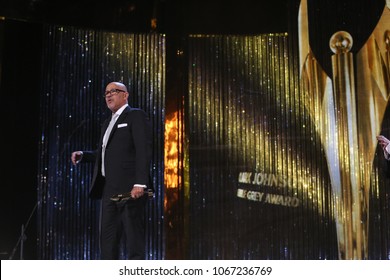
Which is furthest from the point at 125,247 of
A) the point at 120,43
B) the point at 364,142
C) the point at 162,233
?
the point at 364,142

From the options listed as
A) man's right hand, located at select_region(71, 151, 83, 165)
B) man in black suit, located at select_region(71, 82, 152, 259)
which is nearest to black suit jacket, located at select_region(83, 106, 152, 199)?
man in black suit, located at select_region(71, 82, 152, 259)

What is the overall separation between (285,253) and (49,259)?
1.18m

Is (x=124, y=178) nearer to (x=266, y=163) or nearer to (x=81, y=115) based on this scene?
(x=81, y=115)

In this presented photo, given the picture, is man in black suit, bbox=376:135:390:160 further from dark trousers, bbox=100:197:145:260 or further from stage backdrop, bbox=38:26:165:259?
dark trousers, bbox=100:197:145:260

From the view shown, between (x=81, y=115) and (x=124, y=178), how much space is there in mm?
527

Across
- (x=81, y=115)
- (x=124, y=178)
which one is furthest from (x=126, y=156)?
(x=81, y=115)

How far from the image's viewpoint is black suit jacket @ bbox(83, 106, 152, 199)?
3.07 m

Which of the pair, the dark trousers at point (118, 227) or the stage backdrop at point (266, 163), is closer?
the dark trousers at point (118, 227)

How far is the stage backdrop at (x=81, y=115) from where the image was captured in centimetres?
335

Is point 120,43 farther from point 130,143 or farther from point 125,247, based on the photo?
point 125,247

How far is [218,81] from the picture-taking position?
136 inches

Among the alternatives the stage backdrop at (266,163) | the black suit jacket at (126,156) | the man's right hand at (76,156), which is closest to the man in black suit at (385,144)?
the stage backdrop at (266,163)

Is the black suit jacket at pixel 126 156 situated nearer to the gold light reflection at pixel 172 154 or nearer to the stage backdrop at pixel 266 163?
the gold light reflection at pixel 172 154

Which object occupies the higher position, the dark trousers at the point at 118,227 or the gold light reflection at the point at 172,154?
the gold light reflection at the point at 172,154
